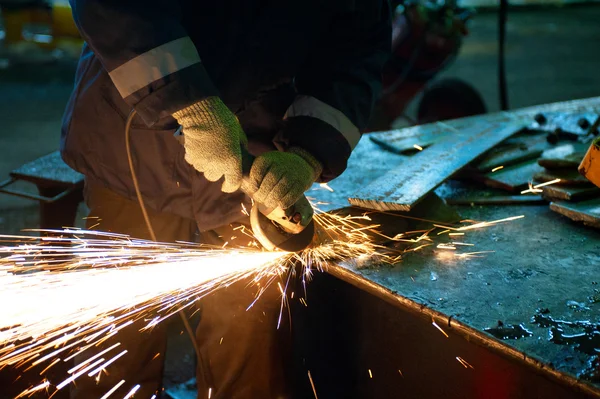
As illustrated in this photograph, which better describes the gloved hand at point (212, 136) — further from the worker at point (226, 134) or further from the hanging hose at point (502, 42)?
the hanging hose at point (502, 42)

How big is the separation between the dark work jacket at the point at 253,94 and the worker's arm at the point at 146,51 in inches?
4.5

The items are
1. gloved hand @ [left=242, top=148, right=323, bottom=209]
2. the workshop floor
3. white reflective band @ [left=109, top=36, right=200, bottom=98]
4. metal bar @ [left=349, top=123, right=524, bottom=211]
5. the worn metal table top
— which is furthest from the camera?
the workshop floor

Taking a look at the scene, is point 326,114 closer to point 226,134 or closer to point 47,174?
point 226,134

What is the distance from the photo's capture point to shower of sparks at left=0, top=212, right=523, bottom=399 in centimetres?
212

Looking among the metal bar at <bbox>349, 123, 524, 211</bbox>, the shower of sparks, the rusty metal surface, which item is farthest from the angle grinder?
the rusty metal surface

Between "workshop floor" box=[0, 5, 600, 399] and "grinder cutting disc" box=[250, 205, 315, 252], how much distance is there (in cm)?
139

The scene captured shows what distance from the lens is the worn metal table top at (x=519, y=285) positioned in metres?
1.59

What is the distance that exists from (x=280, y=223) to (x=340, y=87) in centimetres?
58

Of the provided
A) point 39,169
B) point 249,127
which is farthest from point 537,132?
point 39,169

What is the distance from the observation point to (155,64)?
170 centimetres

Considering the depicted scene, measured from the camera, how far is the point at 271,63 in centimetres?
208

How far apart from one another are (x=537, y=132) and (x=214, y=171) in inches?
87.7

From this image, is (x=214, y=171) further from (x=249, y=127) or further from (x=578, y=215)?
(x=578, y=215)

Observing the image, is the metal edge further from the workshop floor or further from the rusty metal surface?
the workshop floor
